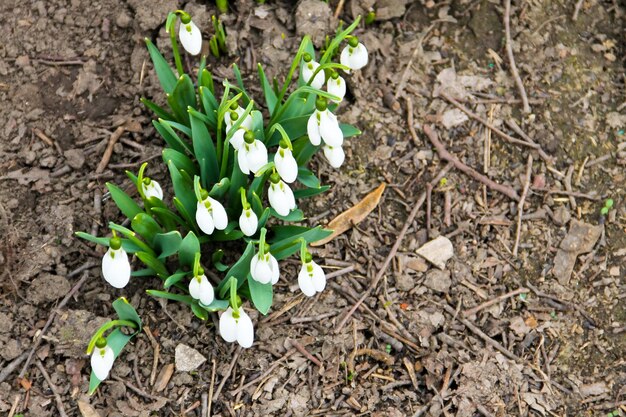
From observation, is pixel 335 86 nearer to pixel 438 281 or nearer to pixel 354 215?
pixel 354 215

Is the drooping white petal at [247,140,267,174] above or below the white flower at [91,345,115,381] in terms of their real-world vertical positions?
above

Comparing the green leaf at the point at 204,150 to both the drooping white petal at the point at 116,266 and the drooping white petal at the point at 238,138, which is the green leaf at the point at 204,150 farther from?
the drooping white petal at the point at 116,266

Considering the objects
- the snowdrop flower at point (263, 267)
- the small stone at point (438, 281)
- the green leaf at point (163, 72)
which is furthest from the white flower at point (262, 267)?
the green leaf at point (163, 72)

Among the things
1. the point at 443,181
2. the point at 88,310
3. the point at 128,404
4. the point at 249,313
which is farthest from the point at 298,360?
the point at 443,181

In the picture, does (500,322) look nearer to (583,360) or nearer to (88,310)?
(583,360)

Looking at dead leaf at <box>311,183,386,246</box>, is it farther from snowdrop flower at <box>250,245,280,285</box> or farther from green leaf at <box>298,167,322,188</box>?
snowdrop flower at <box>250,245,280,285</box>

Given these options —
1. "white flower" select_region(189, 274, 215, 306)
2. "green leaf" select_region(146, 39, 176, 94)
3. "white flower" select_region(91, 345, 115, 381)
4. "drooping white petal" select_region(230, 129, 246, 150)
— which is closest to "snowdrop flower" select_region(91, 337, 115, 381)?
"white flower" select_region(91, 345, 115, 381)
